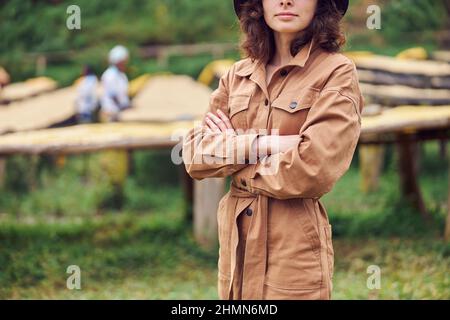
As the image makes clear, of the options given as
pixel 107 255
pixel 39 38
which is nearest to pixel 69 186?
pixel 39 38

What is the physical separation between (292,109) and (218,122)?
0.32 m

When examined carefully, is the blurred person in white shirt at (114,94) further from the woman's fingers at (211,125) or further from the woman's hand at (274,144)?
the woman's hand at (274,144)

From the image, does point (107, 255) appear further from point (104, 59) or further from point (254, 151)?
point (104, 59)

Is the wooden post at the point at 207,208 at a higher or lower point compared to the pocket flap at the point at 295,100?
lower

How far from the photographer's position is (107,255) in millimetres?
5961

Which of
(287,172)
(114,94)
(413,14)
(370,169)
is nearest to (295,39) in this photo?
(287,172)

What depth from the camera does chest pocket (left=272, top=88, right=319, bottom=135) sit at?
8.04 feet

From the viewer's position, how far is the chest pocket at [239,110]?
8.48ft

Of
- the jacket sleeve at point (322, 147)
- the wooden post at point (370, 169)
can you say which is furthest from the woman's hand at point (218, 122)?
the wooden post at point (370, 169)

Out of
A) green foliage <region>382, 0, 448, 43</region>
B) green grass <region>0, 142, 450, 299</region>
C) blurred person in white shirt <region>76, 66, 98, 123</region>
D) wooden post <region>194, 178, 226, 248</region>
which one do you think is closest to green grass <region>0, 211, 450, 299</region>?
green grass <region>0, 142, 450, 299</region>

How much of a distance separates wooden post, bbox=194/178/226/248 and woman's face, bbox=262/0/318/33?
11.1ft

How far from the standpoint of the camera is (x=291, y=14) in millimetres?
2510

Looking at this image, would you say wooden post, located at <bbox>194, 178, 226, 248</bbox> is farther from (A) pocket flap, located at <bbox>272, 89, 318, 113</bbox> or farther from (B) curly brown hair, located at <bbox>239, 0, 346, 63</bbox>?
(A) pocket flap, located at <bbox>272, 89, 318, 113</bbox>
